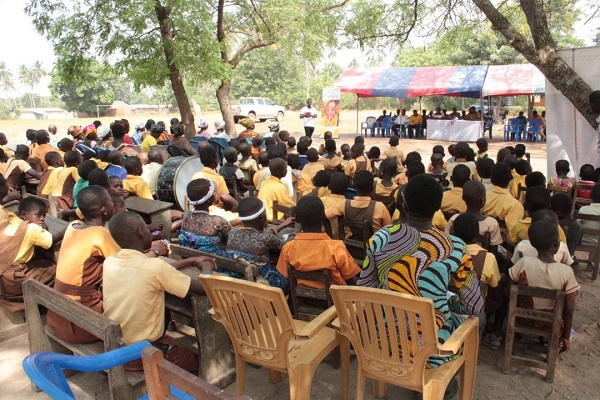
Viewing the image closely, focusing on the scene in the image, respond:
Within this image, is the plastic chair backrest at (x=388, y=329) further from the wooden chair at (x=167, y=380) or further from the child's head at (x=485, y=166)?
the child's head at (x=485, y=166)

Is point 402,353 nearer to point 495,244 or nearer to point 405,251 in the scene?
point 405,251

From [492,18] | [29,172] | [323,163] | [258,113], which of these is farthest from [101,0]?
[258,113]

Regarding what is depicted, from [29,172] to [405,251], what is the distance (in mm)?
6505

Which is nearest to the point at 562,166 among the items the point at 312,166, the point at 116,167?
the point at 312,166

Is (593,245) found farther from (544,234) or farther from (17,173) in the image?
(17,173)

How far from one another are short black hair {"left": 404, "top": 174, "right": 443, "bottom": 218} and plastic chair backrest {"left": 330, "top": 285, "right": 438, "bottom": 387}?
469 mm

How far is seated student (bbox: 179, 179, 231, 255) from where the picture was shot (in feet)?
12.7

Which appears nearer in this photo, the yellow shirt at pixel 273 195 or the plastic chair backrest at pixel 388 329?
the plastic chair backrest at pixel 388 329

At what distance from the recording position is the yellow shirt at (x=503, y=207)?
A: 170 inches

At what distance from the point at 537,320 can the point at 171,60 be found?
8.36m

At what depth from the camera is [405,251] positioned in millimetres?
2391

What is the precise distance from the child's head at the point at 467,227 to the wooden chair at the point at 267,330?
3.94 ft

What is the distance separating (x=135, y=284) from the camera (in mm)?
2672

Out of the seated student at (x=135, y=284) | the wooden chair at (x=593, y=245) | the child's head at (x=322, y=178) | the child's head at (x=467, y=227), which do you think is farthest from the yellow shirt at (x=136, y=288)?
the wooden chair at (x=593, y=245)
